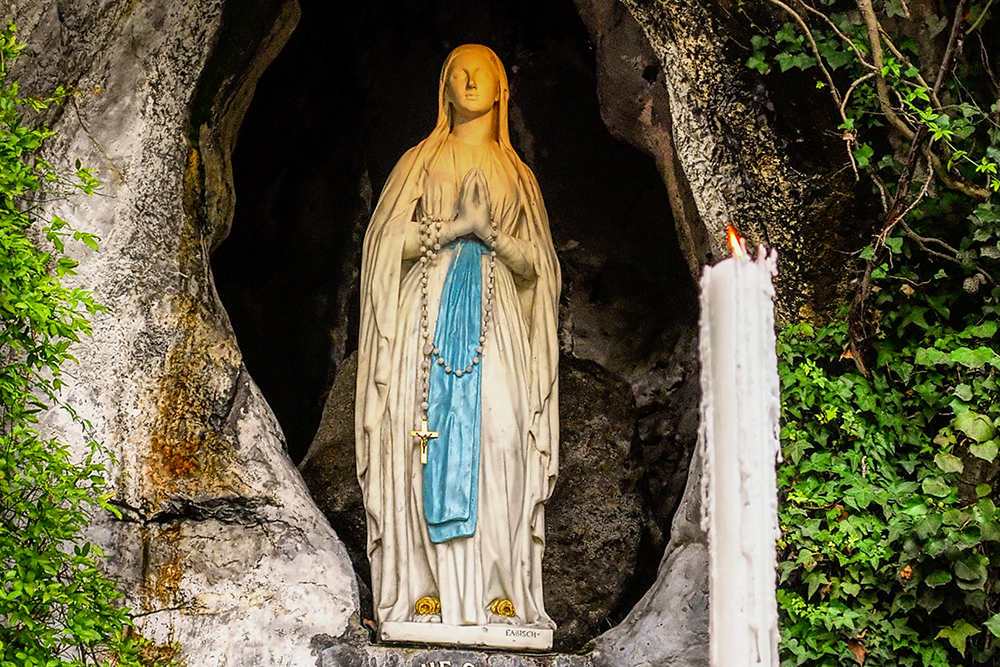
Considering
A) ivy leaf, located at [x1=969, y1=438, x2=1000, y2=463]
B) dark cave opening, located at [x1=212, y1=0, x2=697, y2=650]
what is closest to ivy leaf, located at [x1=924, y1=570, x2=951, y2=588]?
ivy leaf, located at [x1=969, y1=438, x2=1000, y2=463]

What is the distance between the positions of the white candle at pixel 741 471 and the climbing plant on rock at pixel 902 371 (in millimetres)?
2237

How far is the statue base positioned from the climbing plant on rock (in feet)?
2.59

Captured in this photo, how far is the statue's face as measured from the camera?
4457 millimetres

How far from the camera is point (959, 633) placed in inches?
141

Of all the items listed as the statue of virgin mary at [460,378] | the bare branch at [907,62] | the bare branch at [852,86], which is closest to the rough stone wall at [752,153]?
the bare branch at [852,86]

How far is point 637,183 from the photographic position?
5055 millimetres

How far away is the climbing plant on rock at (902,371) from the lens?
143 inches

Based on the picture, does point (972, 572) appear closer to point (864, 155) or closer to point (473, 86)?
point (864, 155)

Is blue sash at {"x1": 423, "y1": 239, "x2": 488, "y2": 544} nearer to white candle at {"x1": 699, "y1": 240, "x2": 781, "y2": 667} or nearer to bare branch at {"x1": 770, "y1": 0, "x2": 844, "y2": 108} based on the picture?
bare branch at {"x1": 770, "y1": 0, "x2": 844, "y2": 108}

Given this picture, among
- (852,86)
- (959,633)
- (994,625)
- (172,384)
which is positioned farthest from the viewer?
(172,384)

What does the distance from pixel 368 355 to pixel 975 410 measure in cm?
188

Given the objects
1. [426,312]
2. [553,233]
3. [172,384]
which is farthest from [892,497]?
[172,384]

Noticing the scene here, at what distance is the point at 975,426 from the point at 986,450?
0.26ft

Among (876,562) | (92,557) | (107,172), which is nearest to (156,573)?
(92,557)
